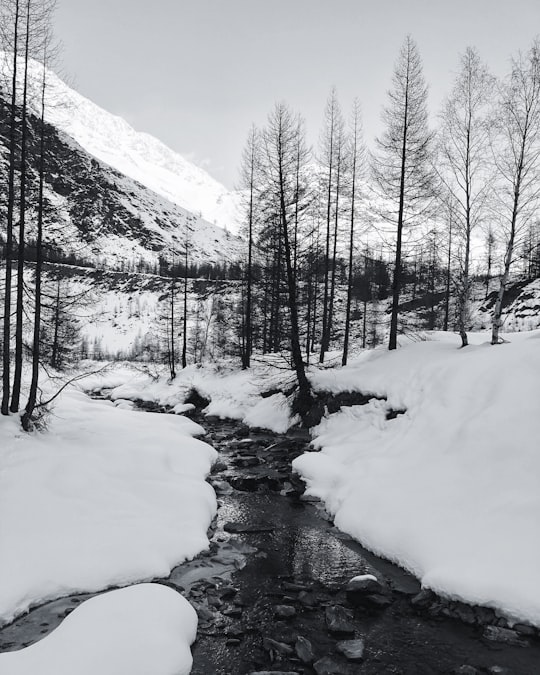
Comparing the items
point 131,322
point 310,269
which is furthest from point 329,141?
point 131,322

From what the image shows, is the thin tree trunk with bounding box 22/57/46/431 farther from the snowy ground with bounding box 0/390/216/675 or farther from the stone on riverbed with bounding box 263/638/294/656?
the stone on riverbed with bounding box 263/638/294/656

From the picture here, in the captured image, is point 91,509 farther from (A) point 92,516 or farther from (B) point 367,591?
(B) point 367,591

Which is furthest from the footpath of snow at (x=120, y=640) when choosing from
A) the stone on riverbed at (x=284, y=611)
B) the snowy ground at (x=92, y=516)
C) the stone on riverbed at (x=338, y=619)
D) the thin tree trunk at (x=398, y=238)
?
the thin tree trunk at (x=398, y=238)

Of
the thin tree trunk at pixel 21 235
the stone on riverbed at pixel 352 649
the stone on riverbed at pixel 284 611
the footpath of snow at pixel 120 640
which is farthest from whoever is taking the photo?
the thin tree trunk at pixel 21 235

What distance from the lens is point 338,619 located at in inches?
245

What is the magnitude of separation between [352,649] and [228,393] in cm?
2010

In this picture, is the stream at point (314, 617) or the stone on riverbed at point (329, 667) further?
the stream at point (314, 617)

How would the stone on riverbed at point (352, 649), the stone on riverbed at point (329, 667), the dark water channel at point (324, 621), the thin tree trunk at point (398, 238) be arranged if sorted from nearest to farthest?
1. the stone on riverbed at point (329, 667)
2. the dark water channel at point (324, 621)
3. the stone on riverbed at point (352, 649)
4. the thin tree trunk at point (398, 238)

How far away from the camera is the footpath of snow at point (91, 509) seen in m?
6.76

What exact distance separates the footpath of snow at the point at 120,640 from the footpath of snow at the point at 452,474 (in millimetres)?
4236

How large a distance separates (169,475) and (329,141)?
1967 cm

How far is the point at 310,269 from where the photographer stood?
1945 centimetres

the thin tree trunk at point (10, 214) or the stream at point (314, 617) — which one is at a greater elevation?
the thin tree trunk at point (10, 214)

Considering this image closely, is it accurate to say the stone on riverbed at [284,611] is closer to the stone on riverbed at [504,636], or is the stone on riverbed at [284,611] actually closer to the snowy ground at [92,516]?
the snowy ground at [92,516]
